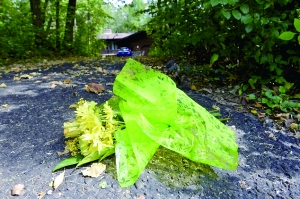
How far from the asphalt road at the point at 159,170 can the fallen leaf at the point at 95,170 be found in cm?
2

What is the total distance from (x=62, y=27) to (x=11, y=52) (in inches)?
119

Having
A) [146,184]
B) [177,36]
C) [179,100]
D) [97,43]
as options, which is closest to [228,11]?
[179,100]

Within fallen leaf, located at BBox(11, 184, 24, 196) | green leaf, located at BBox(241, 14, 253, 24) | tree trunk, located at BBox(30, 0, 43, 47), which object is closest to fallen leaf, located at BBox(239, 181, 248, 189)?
fallen leaf, located at BBox(11, 184, 24, 196)

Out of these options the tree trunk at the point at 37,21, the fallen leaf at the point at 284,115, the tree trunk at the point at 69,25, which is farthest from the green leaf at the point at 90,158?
the tree trunk at the point at 69,25

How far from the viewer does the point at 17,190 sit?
966mm

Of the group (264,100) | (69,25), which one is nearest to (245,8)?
(264,100)

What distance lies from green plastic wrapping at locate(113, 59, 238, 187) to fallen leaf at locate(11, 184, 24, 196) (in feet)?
1.41

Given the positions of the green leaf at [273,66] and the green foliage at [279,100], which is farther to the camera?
the green leaf at [273,66]

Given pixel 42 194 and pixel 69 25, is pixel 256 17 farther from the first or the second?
pixel 69 25

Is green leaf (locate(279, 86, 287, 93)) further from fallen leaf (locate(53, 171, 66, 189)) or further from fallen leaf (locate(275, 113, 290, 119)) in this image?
fallen leaf (locate(53, 171, 66, 189))

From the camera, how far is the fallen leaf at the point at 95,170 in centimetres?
105

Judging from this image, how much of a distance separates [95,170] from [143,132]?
29 cm

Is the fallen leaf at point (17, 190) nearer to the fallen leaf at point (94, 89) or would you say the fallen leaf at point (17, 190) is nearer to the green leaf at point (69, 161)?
the green leaf at point (69, 161)

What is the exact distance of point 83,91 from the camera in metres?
2.31
